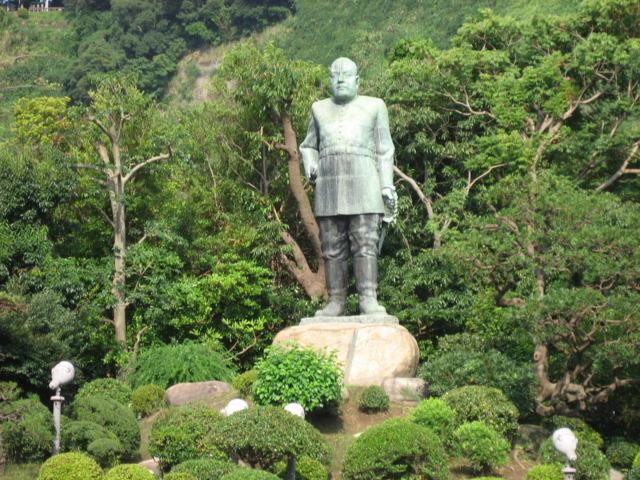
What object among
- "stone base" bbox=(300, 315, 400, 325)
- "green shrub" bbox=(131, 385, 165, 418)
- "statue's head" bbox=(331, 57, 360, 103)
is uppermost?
"statue's head" bbox=(331, 57, 360, 103)

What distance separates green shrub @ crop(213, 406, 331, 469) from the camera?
6953 millimetres

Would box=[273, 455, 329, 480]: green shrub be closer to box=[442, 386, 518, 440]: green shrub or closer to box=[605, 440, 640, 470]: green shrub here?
box=[442, 386, 518, 440]: green shrub

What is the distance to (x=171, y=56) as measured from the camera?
187 feet

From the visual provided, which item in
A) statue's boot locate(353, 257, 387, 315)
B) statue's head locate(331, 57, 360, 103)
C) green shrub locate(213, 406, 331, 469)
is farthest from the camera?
statue's boot locate(353, 257, 387, 315)

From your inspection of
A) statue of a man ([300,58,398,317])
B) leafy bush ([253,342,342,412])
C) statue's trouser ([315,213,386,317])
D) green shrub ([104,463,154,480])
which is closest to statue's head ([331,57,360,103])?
statue of a man ([300,58,398,317])

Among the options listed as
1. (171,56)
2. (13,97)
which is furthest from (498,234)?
(171,56)

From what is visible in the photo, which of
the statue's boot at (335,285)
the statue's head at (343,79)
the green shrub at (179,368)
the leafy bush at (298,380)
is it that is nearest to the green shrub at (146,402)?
the green shrub at (179,368)

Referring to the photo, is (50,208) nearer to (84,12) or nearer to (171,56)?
(171,56)

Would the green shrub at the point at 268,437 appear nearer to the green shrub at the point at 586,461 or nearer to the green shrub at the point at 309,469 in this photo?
the green shrub at the point at 309,469

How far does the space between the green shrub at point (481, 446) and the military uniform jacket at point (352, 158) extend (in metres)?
3.40

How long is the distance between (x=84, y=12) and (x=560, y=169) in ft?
177

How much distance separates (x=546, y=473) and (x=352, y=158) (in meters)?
4.68

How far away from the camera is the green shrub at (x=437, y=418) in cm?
855

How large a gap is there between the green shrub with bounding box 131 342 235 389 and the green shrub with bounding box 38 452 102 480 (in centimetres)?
404
